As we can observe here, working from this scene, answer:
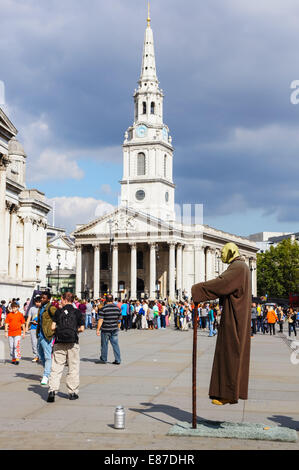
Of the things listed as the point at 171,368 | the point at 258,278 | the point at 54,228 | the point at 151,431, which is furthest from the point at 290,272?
the point at 151,431

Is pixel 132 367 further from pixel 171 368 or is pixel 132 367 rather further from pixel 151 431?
pixel 151 431

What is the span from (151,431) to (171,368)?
7.77m

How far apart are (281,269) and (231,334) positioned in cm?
10924

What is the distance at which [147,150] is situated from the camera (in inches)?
3989

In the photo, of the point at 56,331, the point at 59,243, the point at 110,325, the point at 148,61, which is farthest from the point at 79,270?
the point at 56,331

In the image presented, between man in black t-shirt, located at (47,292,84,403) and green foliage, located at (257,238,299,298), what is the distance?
100407mm

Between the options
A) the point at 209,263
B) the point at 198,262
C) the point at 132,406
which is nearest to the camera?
the point at 132,406

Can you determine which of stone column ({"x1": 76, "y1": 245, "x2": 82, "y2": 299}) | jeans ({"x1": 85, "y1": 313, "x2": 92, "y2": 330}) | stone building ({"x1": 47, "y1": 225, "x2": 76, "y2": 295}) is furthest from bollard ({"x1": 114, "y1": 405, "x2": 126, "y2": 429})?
stone building ({"x1": 47, "y1": 225, "x2": 76, "y2": 295})

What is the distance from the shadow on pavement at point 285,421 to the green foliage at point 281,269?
101 metres

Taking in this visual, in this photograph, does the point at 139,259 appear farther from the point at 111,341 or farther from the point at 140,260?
the point at 111,341

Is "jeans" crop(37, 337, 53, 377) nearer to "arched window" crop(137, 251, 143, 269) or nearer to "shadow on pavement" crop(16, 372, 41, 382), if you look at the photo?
"shadow on pavement" crop(16, 372, 41, 382)

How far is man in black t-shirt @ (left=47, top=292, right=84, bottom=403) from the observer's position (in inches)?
406

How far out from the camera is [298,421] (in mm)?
8508

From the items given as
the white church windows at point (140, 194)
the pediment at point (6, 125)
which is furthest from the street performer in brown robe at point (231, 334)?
the white church windows at point (140, 194)
